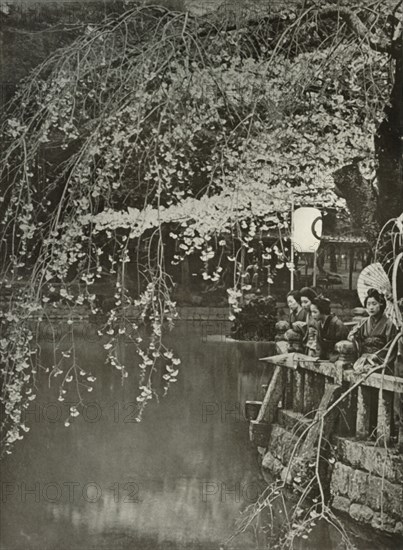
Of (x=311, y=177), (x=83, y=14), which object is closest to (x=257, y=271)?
(x=311, y=177)

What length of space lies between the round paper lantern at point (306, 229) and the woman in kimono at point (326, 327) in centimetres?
20

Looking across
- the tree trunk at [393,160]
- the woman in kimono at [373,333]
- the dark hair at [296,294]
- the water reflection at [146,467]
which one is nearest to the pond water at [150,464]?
the water reflection at [146,467]

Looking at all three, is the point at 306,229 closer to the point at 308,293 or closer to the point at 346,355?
the point at 308,293

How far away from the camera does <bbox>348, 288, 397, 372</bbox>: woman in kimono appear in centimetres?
221

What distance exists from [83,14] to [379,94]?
1168mm

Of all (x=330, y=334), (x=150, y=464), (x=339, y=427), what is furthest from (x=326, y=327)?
(x=150, y=464)

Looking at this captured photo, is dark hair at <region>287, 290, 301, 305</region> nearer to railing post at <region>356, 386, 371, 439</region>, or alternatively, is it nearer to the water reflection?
the water reflection

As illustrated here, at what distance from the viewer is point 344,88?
7.32 feet

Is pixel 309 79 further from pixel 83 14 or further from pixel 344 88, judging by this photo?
pixel 83 14

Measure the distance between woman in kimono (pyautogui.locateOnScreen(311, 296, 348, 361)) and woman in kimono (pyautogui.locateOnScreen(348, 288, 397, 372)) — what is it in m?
0.05

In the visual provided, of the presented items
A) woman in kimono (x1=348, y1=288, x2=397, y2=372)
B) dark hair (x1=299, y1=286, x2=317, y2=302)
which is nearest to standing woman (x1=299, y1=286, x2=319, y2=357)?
dark hair (x1=299, y1=286, x2=317, y2=302)

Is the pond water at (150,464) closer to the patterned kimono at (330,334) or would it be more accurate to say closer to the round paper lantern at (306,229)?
the patterned kimono at (330,334)

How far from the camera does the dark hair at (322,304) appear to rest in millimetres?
2234

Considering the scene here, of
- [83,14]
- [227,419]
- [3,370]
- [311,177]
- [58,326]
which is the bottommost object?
[227,419]
